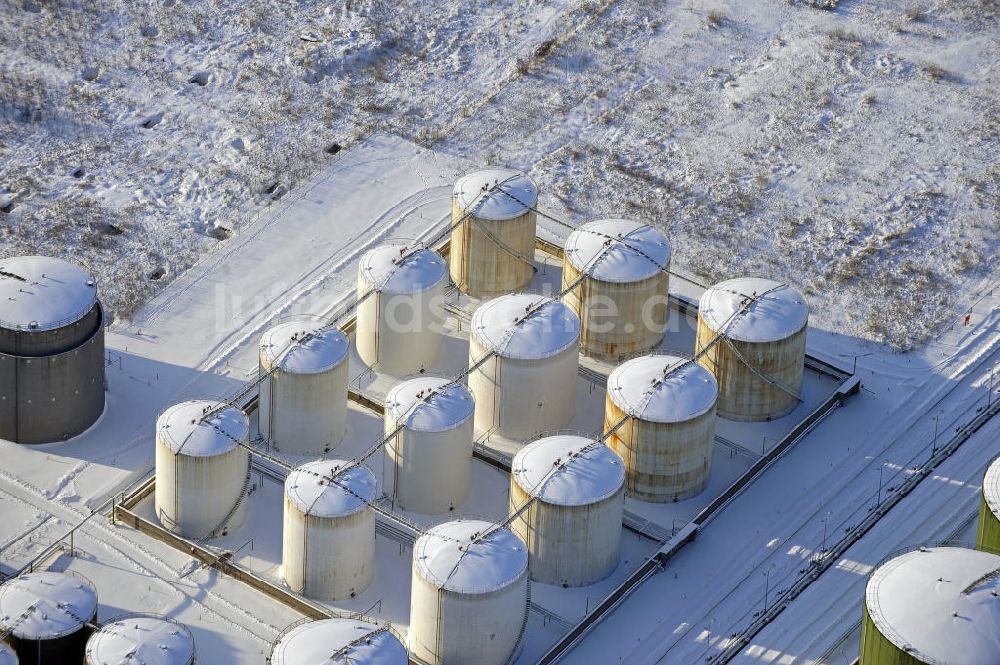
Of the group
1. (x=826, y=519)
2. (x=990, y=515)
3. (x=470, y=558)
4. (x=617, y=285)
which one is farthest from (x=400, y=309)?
(x=990, y=515)

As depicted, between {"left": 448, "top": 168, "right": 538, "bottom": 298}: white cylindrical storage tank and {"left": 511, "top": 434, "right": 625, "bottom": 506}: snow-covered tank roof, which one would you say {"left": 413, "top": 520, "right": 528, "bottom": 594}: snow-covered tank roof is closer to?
{"left": 511, "top": 434, "right": 625, "bottom": 506}: snow-covered tank roof

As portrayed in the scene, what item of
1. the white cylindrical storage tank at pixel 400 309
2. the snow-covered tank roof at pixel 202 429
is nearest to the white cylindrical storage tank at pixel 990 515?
the white cylindrical storage tank at pixel 400 309

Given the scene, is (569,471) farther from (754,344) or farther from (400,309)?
(400,309)

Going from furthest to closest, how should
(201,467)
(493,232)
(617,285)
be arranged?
(493,232), (617,285), (201,467)

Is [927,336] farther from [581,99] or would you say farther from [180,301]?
[180,301]

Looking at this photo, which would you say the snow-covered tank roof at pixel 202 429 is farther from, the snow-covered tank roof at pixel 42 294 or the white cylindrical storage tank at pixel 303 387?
the snow-covered tank roof at pixel 42 294
